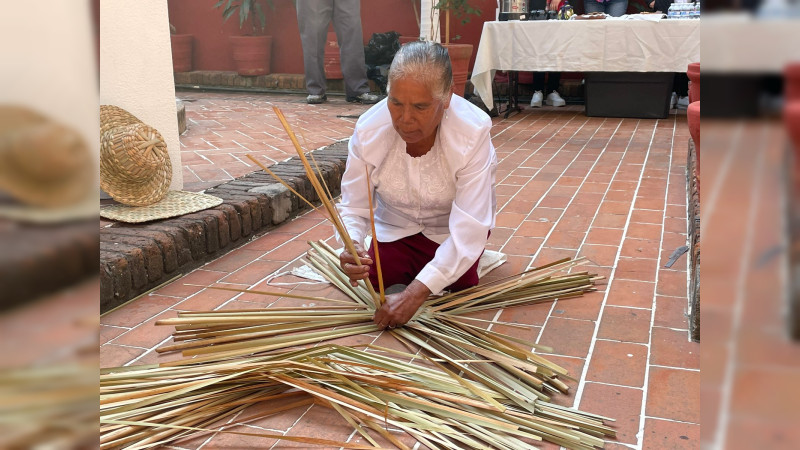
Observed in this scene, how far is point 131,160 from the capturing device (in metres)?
3.14

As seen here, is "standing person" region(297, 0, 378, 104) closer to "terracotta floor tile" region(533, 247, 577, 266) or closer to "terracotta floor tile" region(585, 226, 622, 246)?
"terracotta floor tile" region(585, 226, 622, 246)

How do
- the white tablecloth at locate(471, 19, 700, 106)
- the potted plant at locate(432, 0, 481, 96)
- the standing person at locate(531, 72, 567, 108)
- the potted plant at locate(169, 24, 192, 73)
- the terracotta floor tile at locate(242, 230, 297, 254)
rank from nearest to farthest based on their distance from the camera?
the terracotta floor tile at locate(242, 230, 297, 254)
the white tablecloth at locate(471, 19, 700, 106)
the potted plant at locate(432, 0, 481, 96)
the standing person at locate(531, 72, 567, 108)
the potted plant at locate(169, 24, 192, 73)

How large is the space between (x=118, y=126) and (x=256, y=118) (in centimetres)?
322

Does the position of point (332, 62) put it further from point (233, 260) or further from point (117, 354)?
point (117, 354)

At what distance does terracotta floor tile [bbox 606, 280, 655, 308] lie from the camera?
269cm

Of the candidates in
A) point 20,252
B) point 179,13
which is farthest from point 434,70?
point 179,13

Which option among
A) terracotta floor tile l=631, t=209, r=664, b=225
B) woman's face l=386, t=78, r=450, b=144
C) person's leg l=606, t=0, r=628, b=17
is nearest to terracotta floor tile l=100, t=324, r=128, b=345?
woman's face l=386, t=78, r=450, b=144

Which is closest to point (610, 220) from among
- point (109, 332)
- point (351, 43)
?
point (109, 332)

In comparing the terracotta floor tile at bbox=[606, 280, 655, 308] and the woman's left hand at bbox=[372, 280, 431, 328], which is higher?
Result: the woman's left hand at bbox=[372, 280, 431, 328]

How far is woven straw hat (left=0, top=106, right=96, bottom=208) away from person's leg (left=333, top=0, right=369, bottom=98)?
742 centimetres

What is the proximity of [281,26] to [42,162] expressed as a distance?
948cm

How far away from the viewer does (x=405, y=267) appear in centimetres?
291

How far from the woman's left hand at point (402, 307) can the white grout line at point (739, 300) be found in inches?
87.9

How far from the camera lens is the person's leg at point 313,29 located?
7305mm
